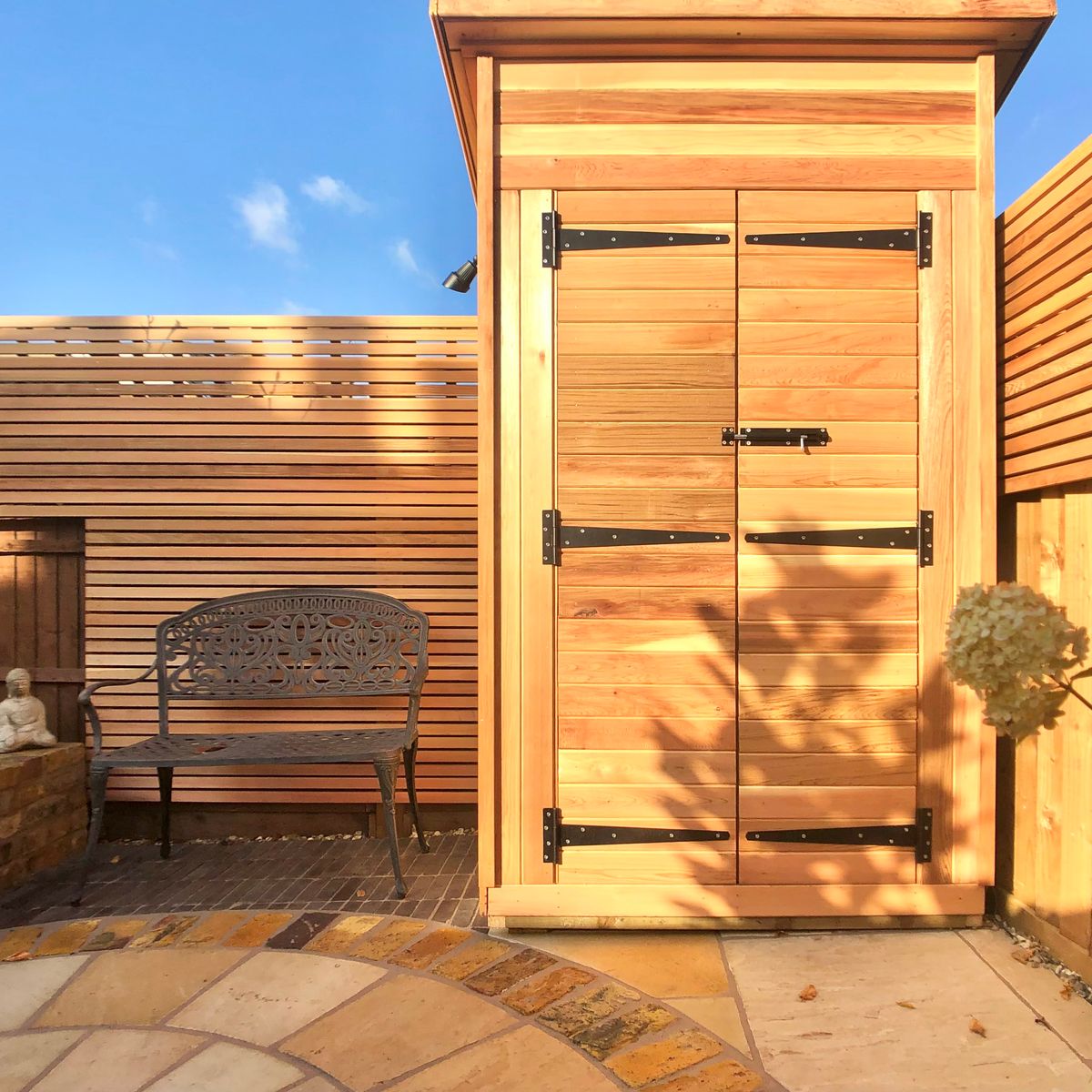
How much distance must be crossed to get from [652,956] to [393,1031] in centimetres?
90

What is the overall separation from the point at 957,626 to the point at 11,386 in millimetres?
4518

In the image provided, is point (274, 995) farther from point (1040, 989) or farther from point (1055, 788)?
point (1055, 788)

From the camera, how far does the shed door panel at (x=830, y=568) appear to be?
2564 mm

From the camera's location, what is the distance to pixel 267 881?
312cm

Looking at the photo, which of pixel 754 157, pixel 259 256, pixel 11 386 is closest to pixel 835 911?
pixel 754 157

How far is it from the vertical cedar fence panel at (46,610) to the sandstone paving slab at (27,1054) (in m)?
2.14

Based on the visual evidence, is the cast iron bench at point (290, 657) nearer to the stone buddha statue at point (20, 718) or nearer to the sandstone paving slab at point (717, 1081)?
the stone buddha statue at point (20, 718)

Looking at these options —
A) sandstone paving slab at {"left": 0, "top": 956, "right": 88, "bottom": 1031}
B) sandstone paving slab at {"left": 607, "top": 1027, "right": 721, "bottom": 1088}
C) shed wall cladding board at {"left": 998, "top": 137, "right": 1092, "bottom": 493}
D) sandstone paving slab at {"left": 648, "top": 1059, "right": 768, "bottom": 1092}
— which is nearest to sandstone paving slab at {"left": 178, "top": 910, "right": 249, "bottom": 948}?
sandstone paving slab at {"left": 0, "top": 956, "right": 88, "bottom": 1031}

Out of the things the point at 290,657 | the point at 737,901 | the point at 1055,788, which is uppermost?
the point at 290,657

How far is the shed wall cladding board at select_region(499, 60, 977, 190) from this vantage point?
259 cm

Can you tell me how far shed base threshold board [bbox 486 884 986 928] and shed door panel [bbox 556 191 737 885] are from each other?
52 mm

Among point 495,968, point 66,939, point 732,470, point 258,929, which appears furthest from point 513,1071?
point 732,470

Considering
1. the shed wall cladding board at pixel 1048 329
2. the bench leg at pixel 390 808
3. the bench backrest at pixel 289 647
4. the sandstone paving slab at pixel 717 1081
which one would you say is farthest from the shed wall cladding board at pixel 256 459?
the shed wall cladding board at pixel 1048 329

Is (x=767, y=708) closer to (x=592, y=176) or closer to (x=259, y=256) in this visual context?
(x=592, y=176)
